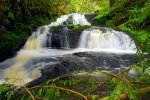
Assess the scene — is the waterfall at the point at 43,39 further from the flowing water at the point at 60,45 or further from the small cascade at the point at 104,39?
the small cascade at the point at 104,39

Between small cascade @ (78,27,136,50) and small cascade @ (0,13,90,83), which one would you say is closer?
small cascade @ (0,13,90,83)

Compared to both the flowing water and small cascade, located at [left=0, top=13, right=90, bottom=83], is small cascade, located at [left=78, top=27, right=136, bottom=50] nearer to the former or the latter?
the flowing water

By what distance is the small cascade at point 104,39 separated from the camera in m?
12.1

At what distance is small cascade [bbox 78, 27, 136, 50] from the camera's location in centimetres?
1213

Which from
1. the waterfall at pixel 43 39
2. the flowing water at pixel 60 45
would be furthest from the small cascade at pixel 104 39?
the waterfall at pixel 43 39

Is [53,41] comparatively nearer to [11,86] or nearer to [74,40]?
[74,40]

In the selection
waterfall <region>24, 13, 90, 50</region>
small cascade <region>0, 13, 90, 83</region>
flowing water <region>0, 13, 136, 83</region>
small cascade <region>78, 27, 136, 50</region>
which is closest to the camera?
small cascade <region>0, 13, 90, 83</region>

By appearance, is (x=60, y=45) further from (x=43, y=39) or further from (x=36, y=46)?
(x=36, y=46)

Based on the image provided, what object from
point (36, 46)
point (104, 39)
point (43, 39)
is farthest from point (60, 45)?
point (104, 39)


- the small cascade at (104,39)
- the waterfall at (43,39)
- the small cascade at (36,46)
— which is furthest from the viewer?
the waterfall at (43,39)

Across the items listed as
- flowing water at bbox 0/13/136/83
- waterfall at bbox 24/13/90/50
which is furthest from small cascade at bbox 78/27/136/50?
waterfall at bbox 24/13/90/50

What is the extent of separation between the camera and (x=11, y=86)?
2867mm

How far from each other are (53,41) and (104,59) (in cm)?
455

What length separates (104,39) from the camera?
41.1ft
